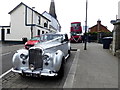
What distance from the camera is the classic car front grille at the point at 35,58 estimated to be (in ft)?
17.7

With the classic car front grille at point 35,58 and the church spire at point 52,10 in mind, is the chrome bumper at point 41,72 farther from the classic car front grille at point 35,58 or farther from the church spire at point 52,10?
the church spire at point 52,10

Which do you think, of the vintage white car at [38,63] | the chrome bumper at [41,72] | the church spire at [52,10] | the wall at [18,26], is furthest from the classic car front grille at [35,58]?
the church spire at [52,10]

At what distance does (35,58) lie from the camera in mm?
5445

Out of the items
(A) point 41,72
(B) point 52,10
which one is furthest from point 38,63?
(B) point 52,10

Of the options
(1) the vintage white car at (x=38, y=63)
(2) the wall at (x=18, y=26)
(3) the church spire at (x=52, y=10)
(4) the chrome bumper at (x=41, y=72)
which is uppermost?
(3) the church spire at (x=52, y=10)

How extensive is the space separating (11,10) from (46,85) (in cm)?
2907

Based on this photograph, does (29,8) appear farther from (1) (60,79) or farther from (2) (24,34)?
(1) (60,79)

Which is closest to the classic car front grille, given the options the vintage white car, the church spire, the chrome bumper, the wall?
the vintage white car

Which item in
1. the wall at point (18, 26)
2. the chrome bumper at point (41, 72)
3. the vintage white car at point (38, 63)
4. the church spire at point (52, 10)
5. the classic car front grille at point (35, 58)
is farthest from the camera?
the church spire at point (52, 10)

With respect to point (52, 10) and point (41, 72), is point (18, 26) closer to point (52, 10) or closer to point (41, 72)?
point (41, 72)

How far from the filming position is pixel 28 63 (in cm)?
552

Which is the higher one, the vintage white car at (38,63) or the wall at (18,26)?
the wall at (18,26)

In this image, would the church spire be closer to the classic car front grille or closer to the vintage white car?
the vintage white car

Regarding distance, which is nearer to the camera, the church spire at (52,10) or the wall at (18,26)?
the wall at (18,26)
